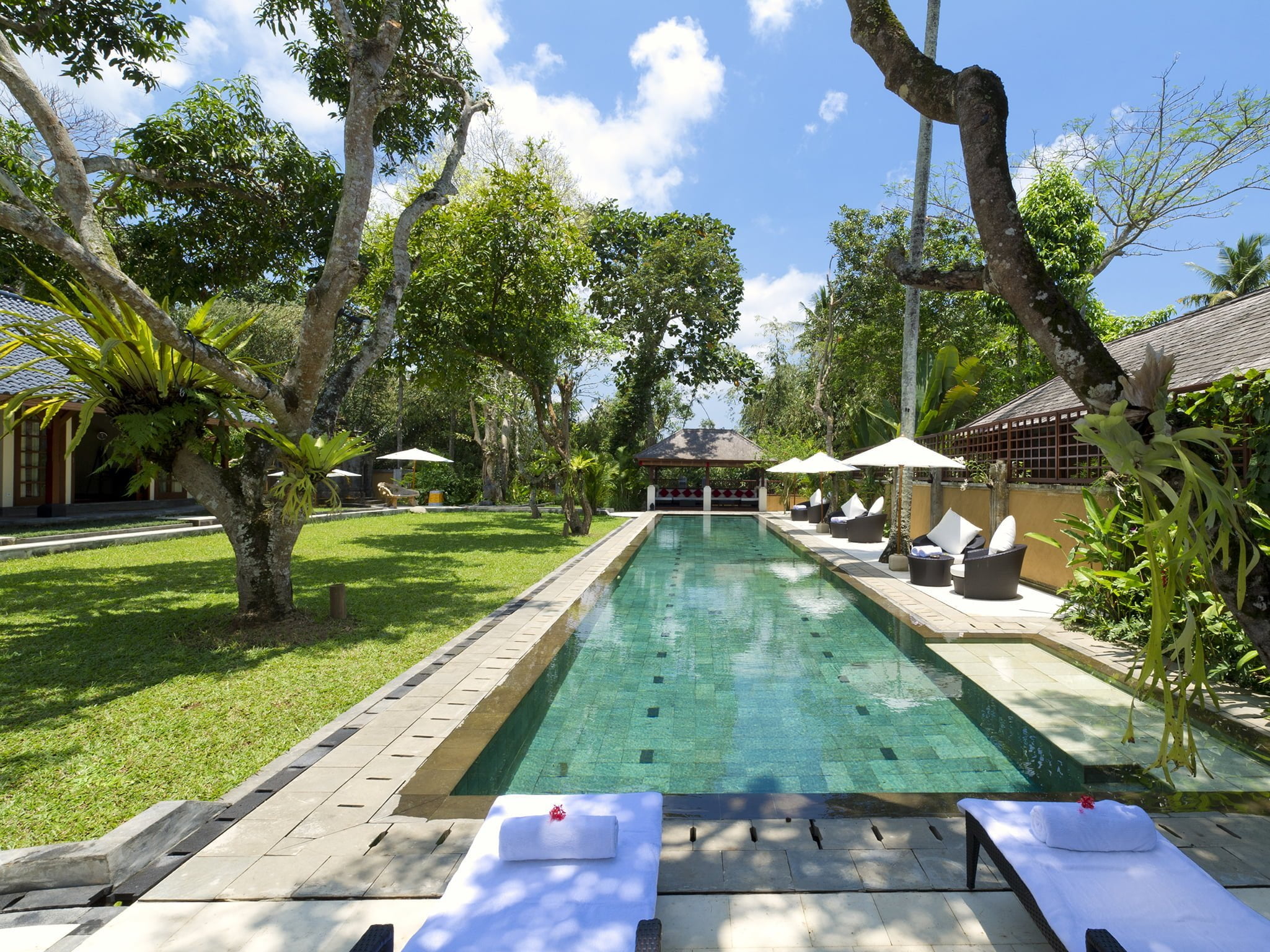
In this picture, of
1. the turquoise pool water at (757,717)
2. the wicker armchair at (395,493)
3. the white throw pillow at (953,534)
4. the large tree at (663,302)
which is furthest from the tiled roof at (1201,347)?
the wicker armchair at (395,493)

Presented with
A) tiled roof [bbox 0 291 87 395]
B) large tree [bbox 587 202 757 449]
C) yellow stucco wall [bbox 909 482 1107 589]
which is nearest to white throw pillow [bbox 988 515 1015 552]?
yellow stucco wall [bbox 909 482 1107 589]

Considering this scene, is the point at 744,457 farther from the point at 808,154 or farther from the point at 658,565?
the point at 658,565

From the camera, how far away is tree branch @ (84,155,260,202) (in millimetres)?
6637

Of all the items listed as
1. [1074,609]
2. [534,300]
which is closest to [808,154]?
[534,300]

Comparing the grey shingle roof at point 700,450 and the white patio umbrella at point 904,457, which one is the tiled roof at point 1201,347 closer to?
the white patio umbrella at point 904,457

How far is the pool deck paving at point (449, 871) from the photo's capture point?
2.47 meters

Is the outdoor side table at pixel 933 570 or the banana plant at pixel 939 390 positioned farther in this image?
the banana plant at pixel 939 390

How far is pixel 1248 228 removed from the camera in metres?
35.4


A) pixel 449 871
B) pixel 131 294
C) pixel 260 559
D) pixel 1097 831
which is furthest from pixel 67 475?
pixel 1097 831

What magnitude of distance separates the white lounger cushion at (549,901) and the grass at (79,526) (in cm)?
1444

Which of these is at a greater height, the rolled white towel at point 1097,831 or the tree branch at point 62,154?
the tree branch at point 62,154

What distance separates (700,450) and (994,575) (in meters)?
19.6

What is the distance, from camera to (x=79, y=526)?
15.0 metres

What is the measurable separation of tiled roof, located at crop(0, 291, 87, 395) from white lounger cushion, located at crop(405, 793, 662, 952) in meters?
12.3
